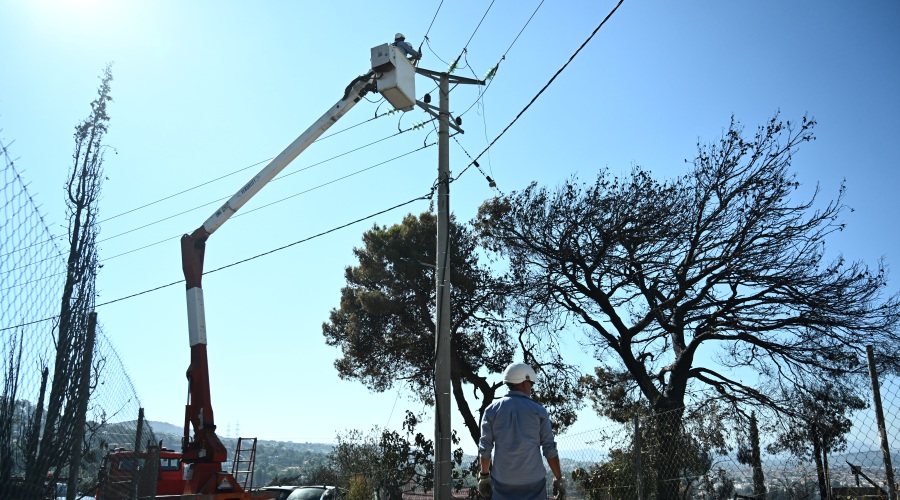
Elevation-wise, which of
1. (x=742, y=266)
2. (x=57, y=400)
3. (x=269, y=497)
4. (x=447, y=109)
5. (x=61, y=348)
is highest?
(x=447, y=109)

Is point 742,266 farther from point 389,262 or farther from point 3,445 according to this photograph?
point 3,445

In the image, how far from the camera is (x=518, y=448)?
5016 millimetres

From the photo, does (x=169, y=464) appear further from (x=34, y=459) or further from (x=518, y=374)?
(x=518, y=374)

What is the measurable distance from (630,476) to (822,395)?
5475 mm

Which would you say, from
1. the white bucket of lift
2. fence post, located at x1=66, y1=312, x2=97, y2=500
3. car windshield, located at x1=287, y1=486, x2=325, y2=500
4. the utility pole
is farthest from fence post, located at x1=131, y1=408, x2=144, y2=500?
car windshield, located at x1=287, y1=486, x2=325, y2=500

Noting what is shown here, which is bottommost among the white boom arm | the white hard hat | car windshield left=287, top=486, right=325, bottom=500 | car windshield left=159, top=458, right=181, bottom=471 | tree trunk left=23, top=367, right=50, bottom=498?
car windshield left=287, top=486, right=325, bottom=500

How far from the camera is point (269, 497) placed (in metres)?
10.5

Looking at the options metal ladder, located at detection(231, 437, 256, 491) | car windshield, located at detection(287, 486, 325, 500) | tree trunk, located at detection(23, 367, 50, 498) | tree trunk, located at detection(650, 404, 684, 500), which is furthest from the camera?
car windshield, located at detection(287, 486, 325, 500)

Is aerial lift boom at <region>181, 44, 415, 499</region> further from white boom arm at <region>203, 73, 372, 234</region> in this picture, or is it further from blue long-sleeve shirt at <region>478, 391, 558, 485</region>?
blue long-sleeve shirt at <region>478, 391, 558, 485</region>

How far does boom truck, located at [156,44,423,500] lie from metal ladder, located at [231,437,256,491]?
2581mm

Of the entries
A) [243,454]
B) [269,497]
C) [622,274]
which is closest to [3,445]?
[269,497]

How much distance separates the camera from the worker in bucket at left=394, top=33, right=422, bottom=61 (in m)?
10.6

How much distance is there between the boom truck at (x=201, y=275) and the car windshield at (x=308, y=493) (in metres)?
3.15

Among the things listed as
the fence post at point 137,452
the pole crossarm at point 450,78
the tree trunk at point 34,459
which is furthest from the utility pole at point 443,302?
the tree trunk at point 34,459
